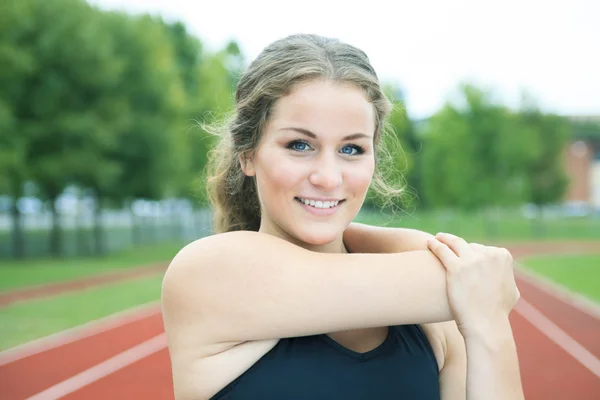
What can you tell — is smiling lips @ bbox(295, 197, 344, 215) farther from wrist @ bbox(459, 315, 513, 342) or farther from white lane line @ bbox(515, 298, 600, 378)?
white lane line @ bbox(515, 298, 600, 378)

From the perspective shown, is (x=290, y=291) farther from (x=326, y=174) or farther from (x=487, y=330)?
(x=487, y=330)

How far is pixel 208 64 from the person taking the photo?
31.2m

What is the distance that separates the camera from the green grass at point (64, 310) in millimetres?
9445

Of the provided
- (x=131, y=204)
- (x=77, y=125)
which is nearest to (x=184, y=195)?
(x=131, y=204)

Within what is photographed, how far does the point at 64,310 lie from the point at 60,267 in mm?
7728

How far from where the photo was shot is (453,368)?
1613 millimetres

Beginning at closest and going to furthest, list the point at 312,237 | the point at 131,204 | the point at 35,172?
1. the point at 312,237
2. the point at 35,172
3. the point at 131,204

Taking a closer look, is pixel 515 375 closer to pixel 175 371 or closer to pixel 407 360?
pixel 407 360

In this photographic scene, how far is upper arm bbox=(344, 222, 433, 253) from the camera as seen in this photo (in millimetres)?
1771

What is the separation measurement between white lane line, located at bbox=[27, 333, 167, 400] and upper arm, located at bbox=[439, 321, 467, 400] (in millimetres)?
5645

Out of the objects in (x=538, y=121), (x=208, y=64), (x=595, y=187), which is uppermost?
(x=208, y=64)

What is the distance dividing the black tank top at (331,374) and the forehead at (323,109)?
462 mm

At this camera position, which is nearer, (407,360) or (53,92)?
(407,360)

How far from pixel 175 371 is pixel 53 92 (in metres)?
19.7
